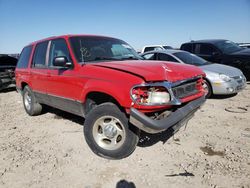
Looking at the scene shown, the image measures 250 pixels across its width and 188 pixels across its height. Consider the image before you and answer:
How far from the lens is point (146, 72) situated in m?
2.93

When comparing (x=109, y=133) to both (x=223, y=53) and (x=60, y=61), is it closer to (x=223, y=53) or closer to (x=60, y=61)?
(x=60, y=61)

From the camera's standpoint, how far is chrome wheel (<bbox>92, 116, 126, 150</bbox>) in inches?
128

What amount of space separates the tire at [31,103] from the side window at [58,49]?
149 centimetres

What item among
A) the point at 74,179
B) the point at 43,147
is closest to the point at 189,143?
the point at 74,179

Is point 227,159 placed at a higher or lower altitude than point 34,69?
lower

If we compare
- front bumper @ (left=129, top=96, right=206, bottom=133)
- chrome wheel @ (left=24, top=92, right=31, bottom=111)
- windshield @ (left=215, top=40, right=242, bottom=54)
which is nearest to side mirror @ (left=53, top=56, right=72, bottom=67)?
front bumper @ (left=129, top=96, right=206, bottom=133)

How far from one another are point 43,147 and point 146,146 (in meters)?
1.83

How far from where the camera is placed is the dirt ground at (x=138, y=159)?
2.75 m

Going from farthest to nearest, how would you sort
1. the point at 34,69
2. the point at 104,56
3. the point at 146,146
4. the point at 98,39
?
1. the point at 34,69
2. the point at 98,39
3. the point at 104,56
4. the point at 146,146

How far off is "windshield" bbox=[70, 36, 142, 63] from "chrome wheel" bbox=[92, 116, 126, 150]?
120cm

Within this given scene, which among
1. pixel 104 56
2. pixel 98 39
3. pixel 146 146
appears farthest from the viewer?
pixel 98 39

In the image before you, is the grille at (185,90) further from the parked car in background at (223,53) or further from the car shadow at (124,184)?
the parked car in background at (223,53)

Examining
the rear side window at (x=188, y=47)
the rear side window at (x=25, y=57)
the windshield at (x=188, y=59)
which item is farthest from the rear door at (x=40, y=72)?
the rear side window at (x=188, y=47)

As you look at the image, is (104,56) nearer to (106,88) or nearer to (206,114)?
(106,88)
